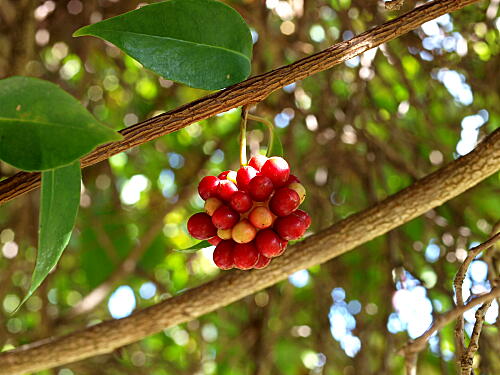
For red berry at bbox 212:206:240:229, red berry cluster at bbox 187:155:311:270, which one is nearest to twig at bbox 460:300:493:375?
red berry cluster at bbox 187:155:311:270

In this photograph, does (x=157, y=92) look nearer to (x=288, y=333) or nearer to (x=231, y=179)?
(x=288, y=333)

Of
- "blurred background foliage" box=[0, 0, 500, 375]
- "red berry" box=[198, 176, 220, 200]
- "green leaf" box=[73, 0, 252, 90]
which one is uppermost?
"green leaf" box=[73, 0, 252, 90]

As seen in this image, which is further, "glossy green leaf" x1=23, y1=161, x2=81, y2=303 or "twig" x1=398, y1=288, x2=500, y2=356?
"twig" x1=398, y1=288, x2=500, y2=356

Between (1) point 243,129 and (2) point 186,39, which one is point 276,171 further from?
(2) point 186,39

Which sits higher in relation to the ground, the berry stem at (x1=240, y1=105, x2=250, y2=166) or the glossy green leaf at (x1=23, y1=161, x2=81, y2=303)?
the berry stem at (x1=240, y1=105, x2=250, y2=166)

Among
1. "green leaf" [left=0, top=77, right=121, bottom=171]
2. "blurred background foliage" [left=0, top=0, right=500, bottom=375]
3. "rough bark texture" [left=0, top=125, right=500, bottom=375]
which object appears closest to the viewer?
"green leaf" [left=0, top=77, right=121, bottom=171]

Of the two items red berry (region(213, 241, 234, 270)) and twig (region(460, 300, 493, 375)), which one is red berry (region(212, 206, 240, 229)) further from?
twig (region(460, 300, 493, 375))

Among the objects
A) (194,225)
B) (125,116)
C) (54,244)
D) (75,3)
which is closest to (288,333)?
(125,116)
